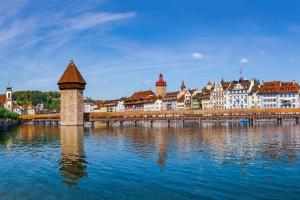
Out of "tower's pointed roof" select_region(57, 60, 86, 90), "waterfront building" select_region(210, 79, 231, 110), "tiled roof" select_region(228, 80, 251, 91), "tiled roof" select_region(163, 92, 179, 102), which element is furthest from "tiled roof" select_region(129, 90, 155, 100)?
"tower's pointed roof" select_region(57, 60, 86, 90)

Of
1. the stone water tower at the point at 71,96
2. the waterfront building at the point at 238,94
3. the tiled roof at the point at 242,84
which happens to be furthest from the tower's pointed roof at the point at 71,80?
the tiled roof at the point at 242,84

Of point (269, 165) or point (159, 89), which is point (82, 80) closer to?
point (269, 165)

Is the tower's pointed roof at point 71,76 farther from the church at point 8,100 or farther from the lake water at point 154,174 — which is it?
the church at point 8,100

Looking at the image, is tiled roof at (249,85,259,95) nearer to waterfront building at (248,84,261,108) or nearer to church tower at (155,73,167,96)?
waterfront building at (248,84,261,108)

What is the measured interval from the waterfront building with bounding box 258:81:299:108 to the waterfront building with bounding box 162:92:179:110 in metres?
27.6

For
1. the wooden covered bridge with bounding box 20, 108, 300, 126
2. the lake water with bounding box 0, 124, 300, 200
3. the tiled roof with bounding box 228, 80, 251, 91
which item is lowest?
the lake water with bounding box 0, 124, 300, 200

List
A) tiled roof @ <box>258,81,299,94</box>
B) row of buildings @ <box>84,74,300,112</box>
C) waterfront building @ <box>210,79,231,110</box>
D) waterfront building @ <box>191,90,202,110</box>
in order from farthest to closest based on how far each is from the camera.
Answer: waterfront building @ <box>191,90,202,110</box> → waterfront building @ <box>210,79,231,110</box> → row of buildings @ <box>84,74,300,112</box> → tiled roof @ <box>258,81,299,94</box>

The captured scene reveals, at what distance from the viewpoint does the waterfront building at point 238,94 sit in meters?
90.1

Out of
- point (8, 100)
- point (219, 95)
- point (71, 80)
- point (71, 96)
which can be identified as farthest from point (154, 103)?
point (71, 80)

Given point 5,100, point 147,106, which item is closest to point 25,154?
point 147,106

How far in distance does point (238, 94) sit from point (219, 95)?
5.30 meters

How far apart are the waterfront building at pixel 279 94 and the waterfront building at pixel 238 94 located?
10.9 ft

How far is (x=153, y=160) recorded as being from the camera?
18.8 metres

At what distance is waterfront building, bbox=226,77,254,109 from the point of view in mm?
90125
